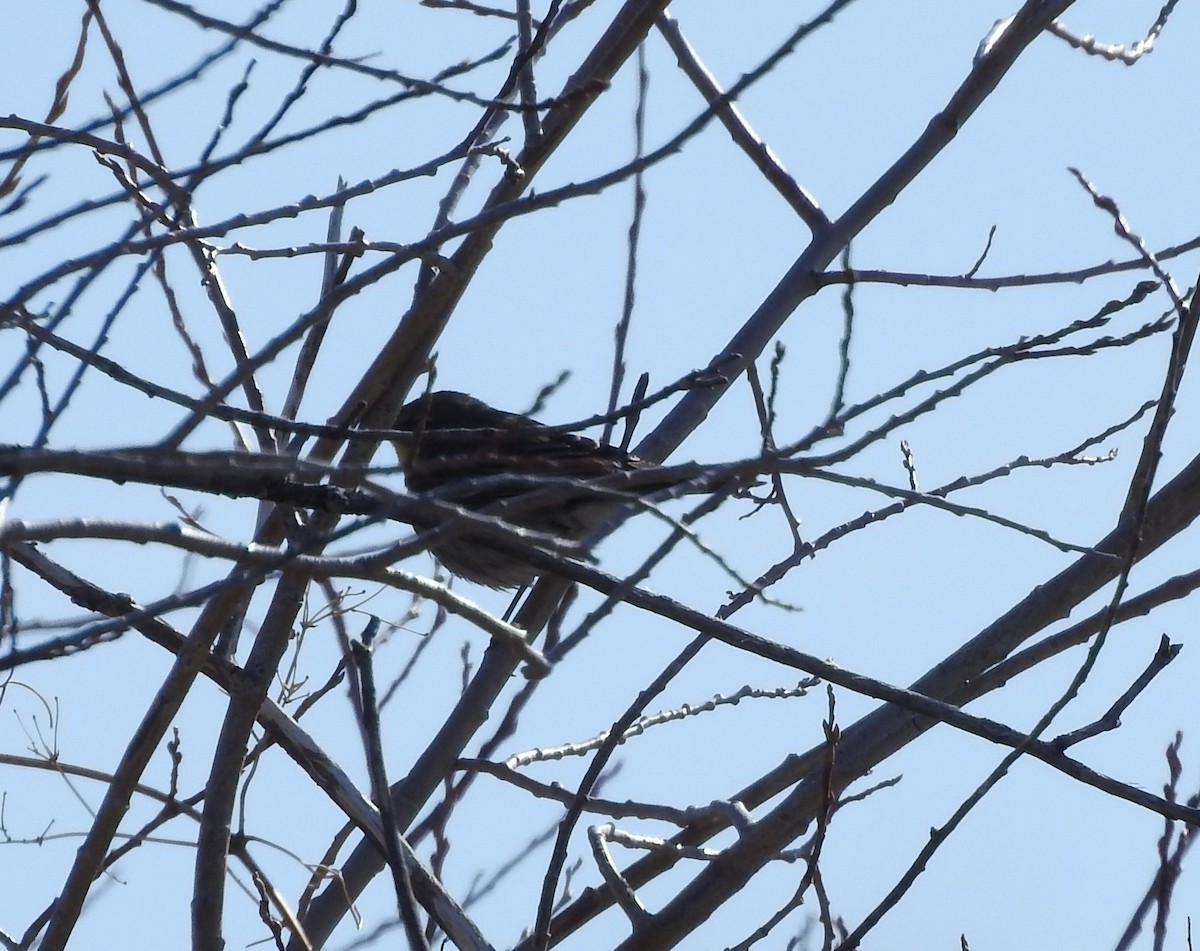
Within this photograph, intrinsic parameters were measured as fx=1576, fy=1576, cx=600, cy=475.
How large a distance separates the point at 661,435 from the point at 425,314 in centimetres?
114

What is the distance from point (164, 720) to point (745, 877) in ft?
4.57

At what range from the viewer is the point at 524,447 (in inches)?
324

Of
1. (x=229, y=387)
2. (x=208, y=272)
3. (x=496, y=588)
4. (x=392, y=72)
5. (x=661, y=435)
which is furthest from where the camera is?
(x=496, y=588)

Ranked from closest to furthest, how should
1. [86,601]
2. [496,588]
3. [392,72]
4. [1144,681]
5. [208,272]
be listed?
[392,72] < [1144,681] < [86,601] < [208,272] < [496,588]

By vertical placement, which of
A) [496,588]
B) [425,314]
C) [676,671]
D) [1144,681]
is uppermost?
[496,588]

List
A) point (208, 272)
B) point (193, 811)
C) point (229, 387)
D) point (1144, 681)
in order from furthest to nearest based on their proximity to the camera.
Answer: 1. point (208, 272)
2. point (193, 811)
3. point (1144, 681)
4. point (229, 387)

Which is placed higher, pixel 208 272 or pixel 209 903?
pixel 208 272

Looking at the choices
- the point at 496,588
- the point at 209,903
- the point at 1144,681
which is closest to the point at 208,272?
the point at 209,903

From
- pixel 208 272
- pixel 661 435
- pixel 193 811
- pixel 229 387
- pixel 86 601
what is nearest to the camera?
pixel 229 387

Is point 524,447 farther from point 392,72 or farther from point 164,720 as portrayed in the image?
point 392,72

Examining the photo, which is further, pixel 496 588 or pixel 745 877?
pixel 496 588

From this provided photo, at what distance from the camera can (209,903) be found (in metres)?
3.73

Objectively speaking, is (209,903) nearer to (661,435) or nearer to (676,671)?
(676,671)

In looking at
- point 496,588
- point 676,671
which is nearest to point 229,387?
point 676,671
